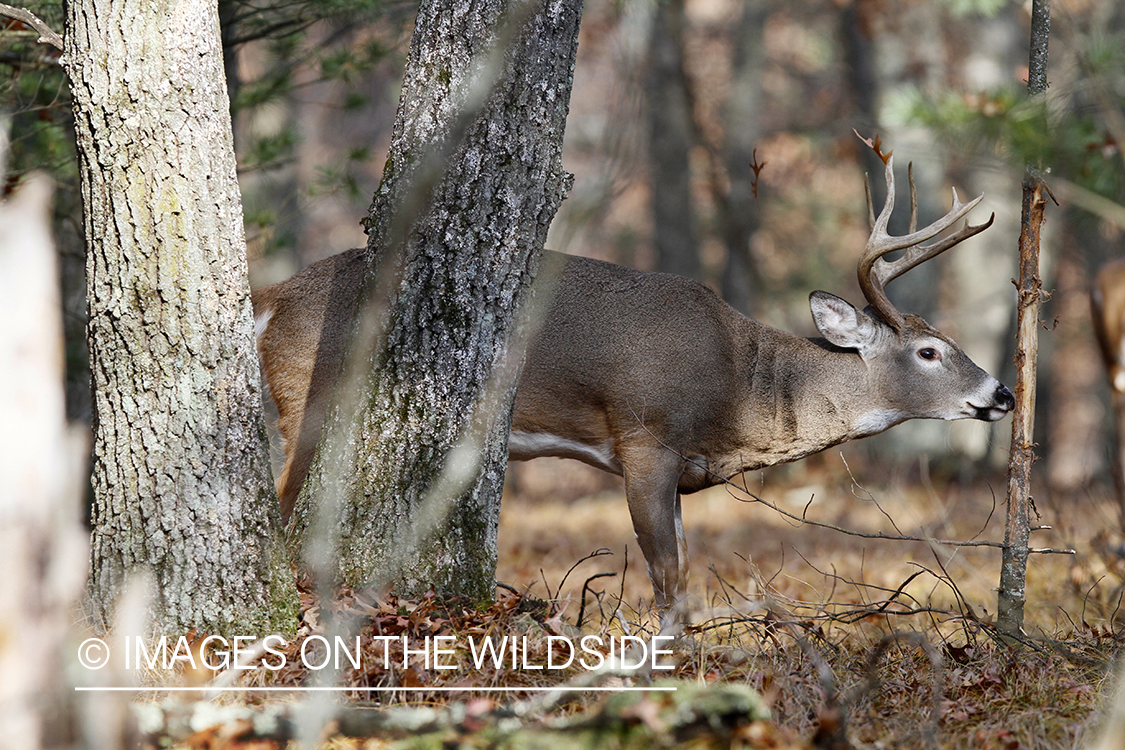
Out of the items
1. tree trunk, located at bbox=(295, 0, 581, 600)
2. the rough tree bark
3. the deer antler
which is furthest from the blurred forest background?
tree trunk, located at bbox=(295, 0, 581, 600)

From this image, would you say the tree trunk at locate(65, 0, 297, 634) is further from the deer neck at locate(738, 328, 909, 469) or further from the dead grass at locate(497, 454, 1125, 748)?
the deer neck at locate(738, 328, 909, 469)

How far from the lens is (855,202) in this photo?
20.4 m

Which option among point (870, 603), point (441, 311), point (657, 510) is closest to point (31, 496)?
point (441, 311)

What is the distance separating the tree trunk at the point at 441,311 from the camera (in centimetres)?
403

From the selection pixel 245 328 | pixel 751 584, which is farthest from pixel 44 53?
pixel 751 584

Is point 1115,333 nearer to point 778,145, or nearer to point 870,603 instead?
point 870,603

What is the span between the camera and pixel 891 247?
232 inches

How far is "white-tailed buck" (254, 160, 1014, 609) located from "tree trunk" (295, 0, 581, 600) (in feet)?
4.73

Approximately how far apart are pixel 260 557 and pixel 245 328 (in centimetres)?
82

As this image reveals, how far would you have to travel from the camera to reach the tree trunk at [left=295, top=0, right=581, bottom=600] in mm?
4031

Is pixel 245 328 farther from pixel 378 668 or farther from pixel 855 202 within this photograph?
pixel 855 202

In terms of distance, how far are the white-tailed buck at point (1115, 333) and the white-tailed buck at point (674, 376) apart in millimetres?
608

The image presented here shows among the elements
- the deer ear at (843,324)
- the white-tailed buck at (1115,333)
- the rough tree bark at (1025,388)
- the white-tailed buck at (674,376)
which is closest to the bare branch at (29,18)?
the white-tailed buck at (674,376)

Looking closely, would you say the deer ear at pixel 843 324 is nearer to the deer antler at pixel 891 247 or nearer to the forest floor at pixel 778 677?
the deer antler at pixel 891 247
